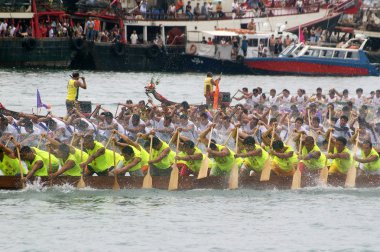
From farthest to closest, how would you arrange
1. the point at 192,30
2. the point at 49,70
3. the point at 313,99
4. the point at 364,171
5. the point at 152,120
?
the point at 192,30, the point at 49,70, the point at 313,99, the point at 152,120, the point at 364,171

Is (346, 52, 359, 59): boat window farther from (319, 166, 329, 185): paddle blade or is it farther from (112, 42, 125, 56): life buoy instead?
(319, 166, 329, 185): paddle blade

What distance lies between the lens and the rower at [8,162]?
64.5 feet

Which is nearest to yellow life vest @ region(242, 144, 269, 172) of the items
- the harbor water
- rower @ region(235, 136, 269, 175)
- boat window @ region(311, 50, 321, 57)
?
rower @ region(235, 136, 269, 175)

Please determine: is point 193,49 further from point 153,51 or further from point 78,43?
Result: point 78,43

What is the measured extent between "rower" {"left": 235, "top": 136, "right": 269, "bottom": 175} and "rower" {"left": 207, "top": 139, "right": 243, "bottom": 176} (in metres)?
0.13

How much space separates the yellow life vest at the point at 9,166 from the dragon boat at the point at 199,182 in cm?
16

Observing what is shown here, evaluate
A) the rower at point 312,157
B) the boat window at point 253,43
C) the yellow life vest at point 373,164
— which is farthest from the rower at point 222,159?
the boat window at point 253,43

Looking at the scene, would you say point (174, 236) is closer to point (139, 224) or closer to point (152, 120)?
point (139, 224)

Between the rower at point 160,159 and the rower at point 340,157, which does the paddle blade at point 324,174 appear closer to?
the rower at point 340,157

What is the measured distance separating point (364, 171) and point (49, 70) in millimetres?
25411

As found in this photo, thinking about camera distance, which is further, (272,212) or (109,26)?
(109,26)

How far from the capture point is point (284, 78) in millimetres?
46844

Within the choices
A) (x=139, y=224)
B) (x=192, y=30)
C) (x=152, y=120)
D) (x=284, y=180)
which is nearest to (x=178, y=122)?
(x=152, y=120)

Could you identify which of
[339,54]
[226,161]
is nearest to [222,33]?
[339,54]
